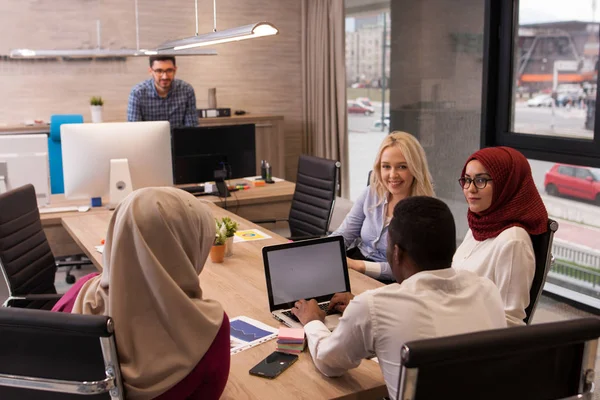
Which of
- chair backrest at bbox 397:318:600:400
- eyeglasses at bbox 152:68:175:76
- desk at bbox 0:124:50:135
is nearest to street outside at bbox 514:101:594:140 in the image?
eyeglasses at bbox 152:68:175:76

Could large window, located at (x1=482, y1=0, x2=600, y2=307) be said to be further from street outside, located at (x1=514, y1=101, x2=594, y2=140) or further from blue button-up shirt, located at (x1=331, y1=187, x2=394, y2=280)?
blue button-up shirt, located at (x1=331, y1=187, x2=394, y2=280)

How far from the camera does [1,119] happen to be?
20.5 feet

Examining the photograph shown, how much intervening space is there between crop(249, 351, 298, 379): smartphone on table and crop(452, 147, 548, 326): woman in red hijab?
769mm

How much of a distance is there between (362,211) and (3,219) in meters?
1.74

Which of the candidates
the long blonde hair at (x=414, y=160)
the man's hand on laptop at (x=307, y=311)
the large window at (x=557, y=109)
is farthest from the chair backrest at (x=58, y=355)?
the large window at (x=557, y=109)

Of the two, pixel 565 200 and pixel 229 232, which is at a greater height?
pixel 229 232

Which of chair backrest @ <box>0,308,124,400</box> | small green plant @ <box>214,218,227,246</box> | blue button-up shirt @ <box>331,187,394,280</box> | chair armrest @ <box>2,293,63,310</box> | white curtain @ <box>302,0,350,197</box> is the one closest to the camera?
chair backrest @ <box>0,308,124,400</box>

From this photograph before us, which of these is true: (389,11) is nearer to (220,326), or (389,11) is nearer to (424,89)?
(424,89)

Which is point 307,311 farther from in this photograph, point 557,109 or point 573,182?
point 557,109

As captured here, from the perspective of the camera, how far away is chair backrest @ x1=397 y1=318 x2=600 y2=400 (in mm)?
1333

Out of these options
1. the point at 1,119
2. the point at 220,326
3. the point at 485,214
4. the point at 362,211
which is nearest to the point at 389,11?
the point at 362,211

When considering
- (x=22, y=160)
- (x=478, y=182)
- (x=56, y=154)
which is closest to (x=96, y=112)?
(x=56, y=154)

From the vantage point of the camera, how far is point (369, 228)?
345cm

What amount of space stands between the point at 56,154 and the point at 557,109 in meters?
3.91
